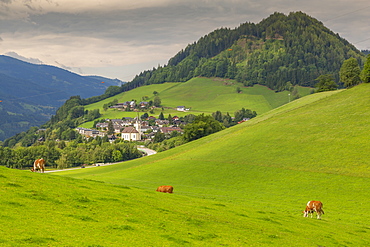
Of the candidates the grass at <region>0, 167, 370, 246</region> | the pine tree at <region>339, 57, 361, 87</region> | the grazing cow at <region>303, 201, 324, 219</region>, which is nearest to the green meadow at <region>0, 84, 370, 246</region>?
the grass at <region>0, 167, 370, 246</region>

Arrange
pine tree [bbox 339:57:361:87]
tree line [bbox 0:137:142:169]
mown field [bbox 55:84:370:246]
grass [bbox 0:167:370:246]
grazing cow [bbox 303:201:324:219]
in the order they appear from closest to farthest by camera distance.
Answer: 1. grass [bbox 0:167:370:246]
2. mown field [bbox 55:84:370:246]
3. grazing cow [bbox 303:201:324:219]
4. pine tree [bbox 339:57:361:87]
5. tree line [bbox 0:137:142:169]

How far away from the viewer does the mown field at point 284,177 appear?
27.1 meters

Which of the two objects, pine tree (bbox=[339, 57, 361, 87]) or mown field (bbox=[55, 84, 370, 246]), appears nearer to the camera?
mown field (bbox=[55, 84, 370, 246])

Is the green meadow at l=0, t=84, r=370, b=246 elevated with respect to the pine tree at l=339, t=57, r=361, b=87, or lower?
lower

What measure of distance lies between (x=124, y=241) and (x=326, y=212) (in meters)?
30.7

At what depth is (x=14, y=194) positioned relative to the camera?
19.9m

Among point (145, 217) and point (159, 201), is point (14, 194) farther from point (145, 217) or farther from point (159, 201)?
point (159, 201)

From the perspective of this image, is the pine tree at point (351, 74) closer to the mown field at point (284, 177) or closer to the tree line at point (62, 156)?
the mown field at point (284, 177)

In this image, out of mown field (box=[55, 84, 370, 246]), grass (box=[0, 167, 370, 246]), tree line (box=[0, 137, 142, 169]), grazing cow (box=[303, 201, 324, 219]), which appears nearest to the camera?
grass (box=[0, 167, 370, 246])

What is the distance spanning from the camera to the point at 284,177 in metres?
58.3

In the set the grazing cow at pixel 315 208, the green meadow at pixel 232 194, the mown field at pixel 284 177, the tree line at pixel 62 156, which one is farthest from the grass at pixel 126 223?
the tree line at pixel 62 156

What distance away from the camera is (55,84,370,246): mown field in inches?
1066

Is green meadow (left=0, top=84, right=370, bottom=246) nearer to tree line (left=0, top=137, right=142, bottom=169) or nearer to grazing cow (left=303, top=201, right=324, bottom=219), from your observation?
grazing cow (left=303, top=201, right=324, bottom=219)

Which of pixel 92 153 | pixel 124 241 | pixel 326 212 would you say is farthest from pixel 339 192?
pixel 92 153
